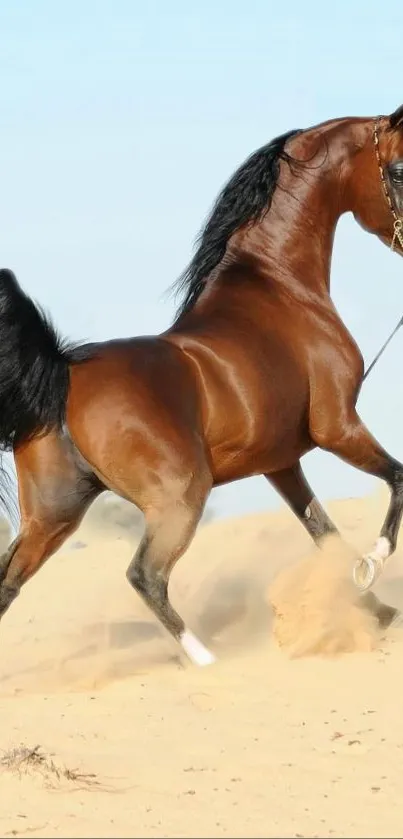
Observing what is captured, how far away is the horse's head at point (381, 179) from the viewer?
754 cm

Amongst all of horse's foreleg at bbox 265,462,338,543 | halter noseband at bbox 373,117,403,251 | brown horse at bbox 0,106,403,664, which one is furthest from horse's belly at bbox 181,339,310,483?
halter noseband at bbox 373,117,403,251

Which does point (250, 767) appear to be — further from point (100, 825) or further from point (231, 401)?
point (231, 401)

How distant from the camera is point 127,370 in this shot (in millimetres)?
6777

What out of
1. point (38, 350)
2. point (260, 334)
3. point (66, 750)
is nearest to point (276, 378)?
point (260, 334)

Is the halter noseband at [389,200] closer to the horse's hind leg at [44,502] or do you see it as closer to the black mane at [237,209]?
the black mane at [237,209]

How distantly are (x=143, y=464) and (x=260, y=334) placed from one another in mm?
1094

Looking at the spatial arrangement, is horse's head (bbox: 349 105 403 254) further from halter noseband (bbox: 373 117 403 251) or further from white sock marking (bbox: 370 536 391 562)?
white sock marking (bbox: 370 536 391 562)

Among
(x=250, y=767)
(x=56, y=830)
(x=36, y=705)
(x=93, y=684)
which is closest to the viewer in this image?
(x=56, y=830)

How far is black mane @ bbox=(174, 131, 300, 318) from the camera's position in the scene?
7609mm

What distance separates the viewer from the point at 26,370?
668 centimetres

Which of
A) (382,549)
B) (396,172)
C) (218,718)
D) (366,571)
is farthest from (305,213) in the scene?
(218,718)

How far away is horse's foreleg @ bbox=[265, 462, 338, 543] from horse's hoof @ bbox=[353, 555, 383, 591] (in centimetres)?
67

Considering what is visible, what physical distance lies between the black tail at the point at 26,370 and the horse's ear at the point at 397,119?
90.1 inches

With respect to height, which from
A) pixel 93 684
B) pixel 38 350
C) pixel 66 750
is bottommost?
pixel 93 684
